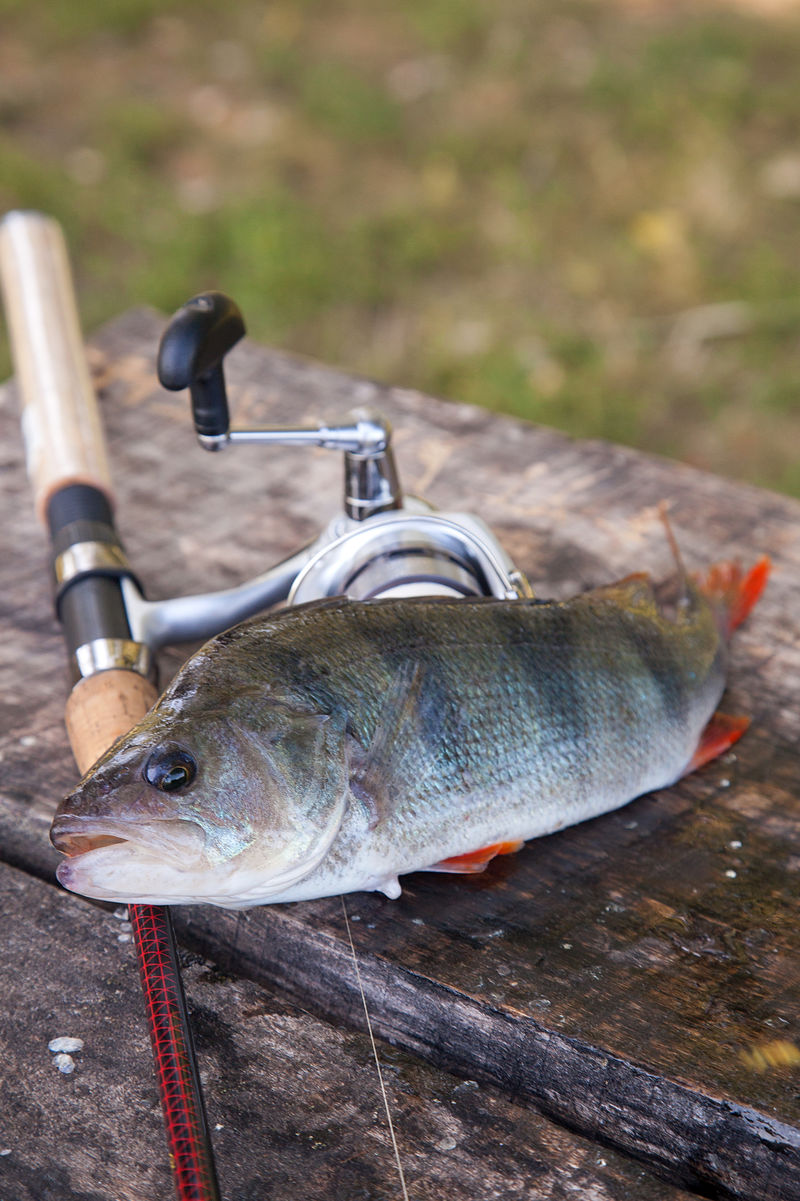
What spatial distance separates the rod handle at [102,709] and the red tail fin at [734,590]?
2.31 ft

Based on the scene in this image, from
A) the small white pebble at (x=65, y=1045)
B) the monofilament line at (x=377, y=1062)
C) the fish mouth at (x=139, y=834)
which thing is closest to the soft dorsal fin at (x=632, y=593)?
the monofilament line at (x=377, y=1062)

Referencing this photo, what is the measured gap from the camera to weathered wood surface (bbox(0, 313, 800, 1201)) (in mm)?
1009

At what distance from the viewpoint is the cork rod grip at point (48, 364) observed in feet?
5.23

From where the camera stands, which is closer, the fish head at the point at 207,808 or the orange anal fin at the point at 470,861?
the fish head at the point at 207,808

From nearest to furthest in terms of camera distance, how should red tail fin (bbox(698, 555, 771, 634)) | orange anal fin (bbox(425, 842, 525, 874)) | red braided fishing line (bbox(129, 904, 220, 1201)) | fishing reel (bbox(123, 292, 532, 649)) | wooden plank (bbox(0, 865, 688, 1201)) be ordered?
1. red braided fishing line (bbox(129, 904, 220, 1201))
2. wooden plank (bbox(0, 865, 688, 1201))
3. orange anal fin (bbox(425, 842, 525, 874))
4. fishing reel (bbox(123, 292, 532, 649))
5. red tail fin (bbox(698, 555, 771, 634))

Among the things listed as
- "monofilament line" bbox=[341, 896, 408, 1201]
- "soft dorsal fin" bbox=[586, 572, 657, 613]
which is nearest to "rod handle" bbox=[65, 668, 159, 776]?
"monofilament line" bbox=[341, 896, 408, 1201]

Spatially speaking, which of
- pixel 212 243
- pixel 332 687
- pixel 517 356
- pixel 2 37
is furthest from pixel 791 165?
pixel 332 687

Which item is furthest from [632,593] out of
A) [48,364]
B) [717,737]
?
[48,364]

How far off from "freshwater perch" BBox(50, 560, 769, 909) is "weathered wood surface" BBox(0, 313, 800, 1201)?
59mm

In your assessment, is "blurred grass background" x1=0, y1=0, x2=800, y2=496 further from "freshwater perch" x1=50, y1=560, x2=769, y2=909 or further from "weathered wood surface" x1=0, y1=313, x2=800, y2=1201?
"freshwater perch" x1=50, y1=560, x2=769, y2=909

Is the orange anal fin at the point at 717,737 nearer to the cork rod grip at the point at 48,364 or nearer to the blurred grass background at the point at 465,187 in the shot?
the cork rod grip at the point at 48,364

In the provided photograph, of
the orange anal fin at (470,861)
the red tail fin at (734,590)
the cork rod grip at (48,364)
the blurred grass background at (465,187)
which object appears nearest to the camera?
the orange anal fin at (470,861)

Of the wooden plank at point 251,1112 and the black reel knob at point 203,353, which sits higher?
the black reel knob at point 203,353

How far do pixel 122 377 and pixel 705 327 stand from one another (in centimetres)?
207
